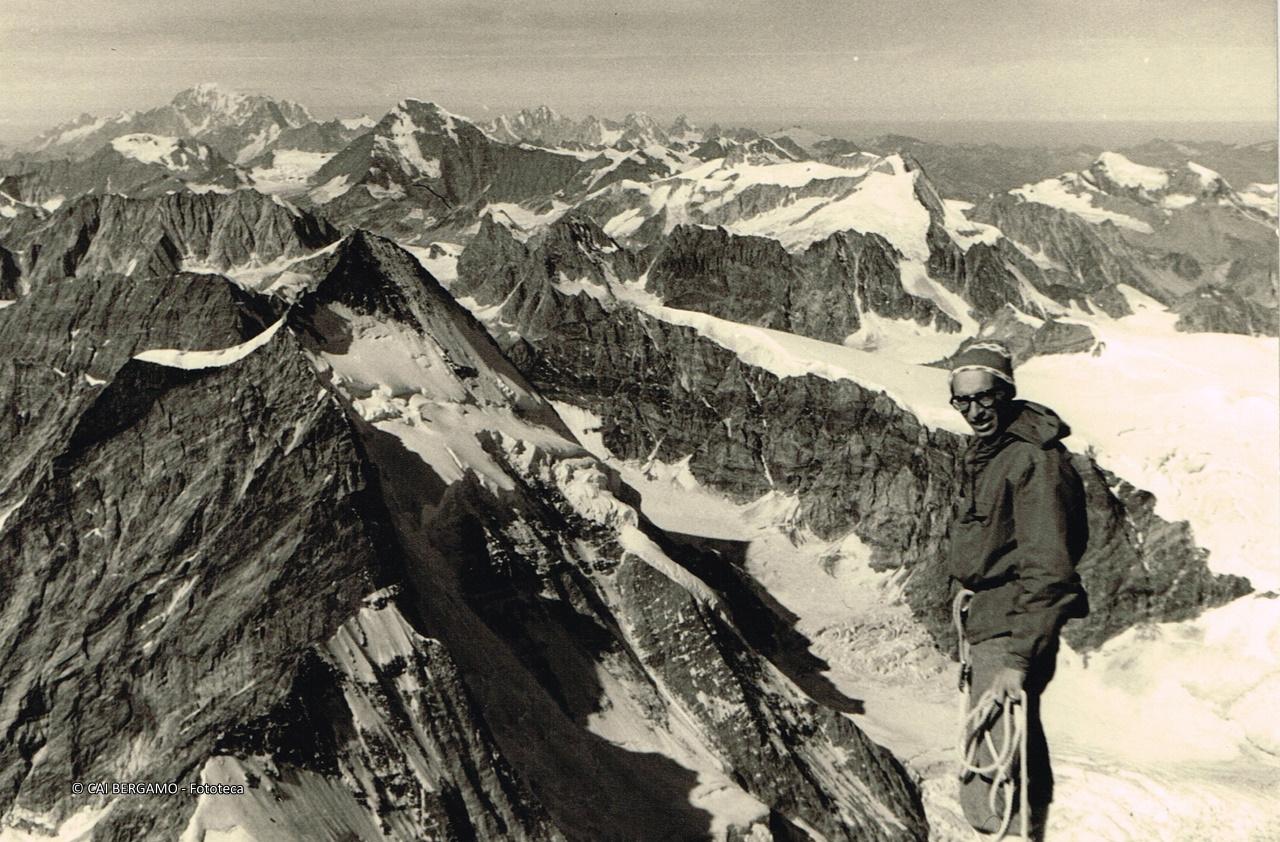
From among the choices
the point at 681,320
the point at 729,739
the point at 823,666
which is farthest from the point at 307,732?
the point at 681,320

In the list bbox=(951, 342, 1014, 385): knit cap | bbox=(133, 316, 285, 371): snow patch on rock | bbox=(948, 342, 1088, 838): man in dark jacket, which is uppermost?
bbox=(951, 342, 1014, 385): knit cap

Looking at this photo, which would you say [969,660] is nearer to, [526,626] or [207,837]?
[207,837]

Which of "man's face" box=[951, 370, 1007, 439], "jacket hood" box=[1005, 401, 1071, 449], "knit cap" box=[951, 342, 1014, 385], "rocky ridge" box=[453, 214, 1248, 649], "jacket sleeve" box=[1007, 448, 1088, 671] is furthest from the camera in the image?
"rocky ridge" box=[453, 214, 1248, 649]

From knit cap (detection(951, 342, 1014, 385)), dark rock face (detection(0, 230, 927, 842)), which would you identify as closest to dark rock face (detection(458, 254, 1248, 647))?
dark rock face (detection(0, 230, 927, 842))

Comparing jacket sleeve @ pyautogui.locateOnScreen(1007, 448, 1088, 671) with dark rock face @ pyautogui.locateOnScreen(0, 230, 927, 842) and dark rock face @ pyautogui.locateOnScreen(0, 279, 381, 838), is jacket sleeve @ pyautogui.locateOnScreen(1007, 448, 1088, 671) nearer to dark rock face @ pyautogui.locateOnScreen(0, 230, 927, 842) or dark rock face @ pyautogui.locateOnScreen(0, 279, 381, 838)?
dark rock face @ pyautogui.locateOnScreen(0, 230, 927, 842)

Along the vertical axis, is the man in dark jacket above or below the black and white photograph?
above

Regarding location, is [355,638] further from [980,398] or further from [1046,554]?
[1046,554]
